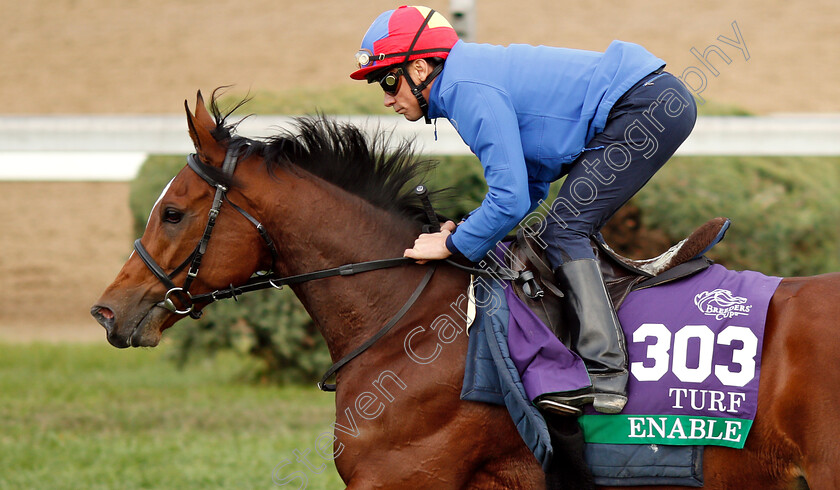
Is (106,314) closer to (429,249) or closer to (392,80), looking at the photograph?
(429,249)

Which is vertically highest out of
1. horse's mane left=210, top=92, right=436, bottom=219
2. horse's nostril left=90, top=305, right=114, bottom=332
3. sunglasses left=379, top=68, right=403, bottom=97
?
sunglasses left=379, top=68, right=403, bottom=97

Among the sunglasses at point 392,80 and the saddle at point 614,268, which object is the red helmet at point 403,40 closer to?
the sunglasses at point 392,80

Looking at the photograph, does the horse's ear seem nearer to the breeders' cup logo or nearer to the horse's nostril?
the horse's nostril

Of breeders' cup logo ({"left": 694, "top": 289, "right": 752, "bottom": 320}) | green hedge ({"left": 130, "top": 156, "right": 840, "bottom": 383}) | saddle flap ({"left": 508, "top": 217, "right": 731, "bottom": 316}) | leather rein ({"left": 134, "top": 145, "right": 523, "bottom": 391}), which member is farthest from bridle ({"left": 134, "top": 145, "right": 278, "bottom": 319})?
green hedge ({"left": 130, "top": 156, "right": 840, "bottom": 383})

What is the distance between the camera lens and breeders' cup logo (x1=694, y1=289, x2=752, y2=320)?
2783mm

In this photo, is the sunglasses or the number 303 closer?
the number 303

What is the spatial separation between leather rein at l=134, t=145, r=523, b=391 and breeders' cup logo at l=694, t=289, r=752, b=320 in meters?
0.61

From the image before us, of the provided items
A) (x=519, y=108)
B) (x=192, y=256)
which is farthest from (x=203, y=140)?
(x=519, y=108)

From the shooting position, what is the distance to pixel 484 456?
9.58 ft

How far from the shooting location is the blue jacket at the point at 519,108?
2.84m

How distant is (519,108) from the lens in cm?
296

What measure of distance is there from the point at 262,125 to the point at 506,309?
369 centimetres

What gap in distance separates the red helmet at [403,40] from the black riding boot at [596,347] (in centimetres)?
93

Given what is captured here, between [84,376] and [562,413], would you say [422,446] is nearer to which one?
[562,413]
